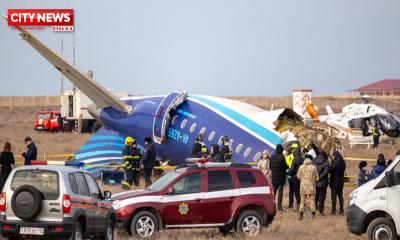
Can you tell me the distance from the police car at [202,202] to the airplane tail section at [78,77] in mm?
13153

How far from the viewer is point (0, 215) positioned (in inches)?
610

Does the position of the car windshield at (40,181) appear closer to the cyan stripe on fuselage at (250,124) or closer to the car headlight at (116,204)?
the car headlight at (116,204)

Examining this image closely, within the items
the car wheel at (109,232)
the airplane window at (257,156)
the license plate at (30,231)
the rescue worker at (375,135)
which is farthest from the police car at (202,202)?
the rescue worker at (375,135)

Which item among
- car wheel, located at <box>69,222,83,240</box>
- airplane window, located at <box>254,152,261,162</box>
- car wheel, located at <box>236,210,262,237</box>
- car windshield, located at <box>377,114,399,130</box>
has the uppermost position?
car windshield, located at <box>377,114,399,130</box>

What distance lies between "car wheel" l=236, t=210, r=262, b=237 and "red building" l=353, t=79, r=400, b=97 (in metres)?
136

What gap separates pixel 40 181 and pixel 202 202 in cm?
452

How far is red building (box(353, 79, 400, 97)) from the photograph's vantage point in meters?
154

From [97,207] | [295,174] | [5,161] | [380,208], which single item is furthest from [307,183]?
[5,161]

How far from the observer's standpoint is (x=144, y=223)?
18.8 m

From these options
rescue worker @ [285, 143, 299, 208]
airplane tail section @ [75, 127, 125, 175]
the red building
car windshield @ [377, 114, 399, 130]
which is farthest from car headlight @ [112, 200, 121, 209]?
the red building

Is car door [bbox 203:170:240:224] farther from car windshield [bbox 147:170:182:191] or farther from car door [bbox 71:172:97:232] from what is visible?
car door [bbox 71:172:97:232]

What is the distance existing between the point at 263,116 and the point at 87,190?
13.6 meters

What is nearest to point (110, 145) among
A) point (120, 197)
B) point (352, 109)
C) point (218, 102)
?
point (218, 102)

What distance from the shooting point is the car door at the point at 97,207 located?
55.4ft
